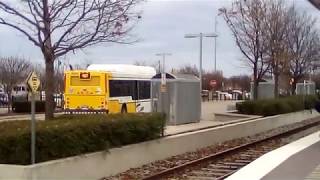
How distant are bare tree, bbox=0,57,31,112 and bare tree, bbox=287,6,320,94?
2367 centimetres

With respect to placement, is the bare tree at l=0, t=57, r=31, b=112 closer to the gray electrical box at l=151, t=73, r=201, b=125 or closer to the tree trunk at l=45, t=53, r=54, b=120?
the gray electrical box at l=151, t=73, r=201, b=125

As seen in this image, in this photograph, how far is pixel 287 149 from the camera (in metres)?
18.4

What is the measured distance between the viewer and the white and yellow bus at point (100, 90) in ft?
104

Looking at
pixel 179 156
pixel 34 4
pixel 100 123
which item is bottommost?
pixel 179 156

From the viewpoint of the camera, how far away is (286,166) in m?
14.3

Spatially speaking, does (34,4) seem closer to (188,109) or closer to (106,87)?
(188,109)

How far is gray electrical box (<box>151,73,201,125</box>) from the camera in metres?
27.3

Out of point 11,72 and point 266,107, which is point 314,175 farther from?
point 11,72

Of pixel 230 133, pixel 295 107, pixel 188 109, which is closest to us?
pixel 230 133

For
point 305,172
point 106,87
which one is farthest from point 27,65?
point 305,172

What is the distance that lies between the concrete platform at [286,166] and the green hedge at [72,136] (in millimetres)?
2801

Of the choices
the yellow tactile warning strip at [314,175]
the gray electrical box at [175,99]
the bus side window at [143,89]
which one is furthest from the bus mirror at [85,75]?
the yellow tactile warning strip at [314,175]

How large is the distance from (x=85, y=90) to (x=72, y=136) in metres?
19.7

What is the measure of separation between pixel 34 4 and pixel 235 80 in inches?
4707
